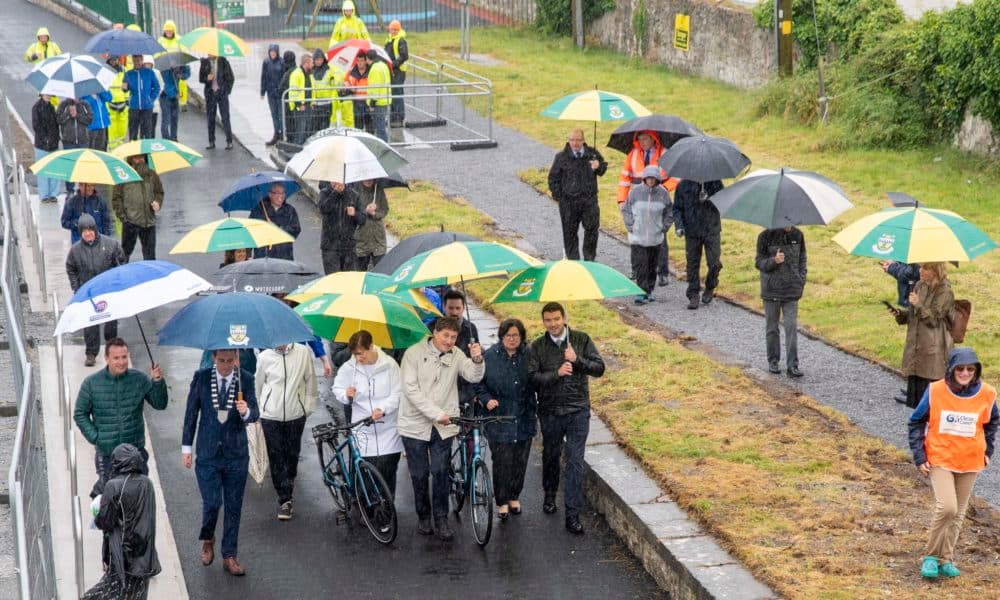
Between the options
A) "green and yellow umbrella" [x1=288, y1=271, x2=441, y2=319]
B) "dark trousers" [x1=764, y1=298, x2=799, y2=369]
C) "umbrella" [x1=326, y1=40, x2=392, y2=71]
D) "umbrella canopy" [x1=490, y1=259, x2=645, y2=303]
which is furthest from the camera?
"umbrella" [x1=326, y1=40, x2=392, y2=71]

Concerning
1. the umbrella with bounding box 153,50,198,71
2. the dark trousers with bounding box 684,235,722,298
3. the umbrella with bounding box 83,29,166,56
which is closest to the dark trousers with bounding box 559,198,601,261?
the dark trousers with bounding box 684,235,722,298

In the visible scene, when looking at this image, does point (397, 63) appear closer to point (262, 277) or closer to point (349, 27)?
point (349, 27)

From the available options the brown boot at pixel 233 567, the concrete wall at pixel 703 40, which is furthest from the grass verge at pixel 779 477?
the concrete wall at pixel 703 40

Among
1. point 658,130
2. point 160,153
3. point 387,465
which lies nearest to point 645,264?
point 658,130

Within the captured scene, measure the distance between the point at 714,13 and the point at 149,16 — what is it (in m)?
13.7

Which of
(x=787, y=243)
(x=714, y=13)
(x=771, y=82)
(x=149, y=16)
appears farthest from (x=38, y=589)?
(x=149, y=16)

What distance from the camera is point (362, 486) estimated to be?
10461mm

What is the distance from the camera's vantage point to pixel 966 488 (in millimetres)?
9164

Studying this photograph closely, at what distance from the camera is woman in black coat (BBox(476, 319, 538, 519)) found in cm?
1055

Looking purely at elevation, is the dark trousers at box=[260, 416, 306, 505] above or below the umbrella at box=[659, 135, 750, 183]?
below

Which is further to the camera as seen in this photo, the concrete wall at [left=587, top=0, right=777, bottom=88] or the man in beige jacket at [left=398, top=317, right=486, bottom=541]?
the concrete wall at [left=587, top=0, right=777, bottom=88]

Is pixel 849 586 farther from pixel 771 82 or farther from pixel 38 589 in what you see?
pixel 771 82

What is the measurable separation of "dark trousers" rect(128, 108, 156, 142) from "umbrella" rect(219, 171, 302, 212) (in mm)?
9452

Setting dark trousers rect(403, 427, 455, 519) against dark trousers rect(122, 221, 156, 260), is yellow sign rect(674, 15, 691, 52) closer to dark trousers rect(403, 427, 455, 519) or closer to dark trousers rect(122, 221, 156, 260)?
dark trousers rect(122, 221, 156, 260)
